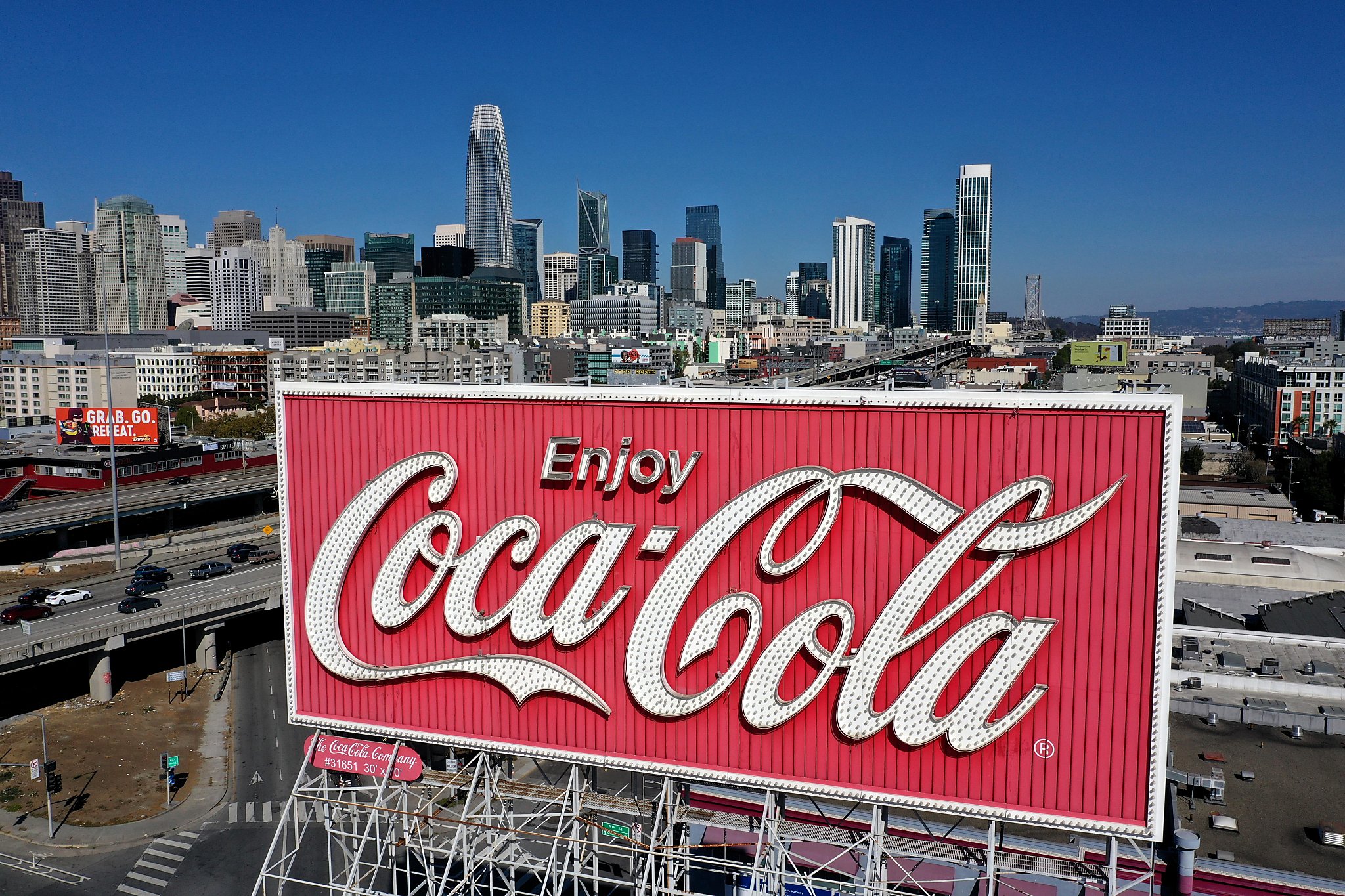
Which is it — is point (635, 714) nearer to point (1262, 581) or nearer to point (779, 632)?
point (779, 632)

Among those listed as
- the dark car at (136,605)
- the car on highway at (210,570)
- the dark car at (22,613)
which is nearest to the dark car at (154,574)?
the car on highway at (210,570)

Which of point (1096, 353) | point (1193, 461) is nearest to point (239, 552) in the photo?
point (1193, 461)

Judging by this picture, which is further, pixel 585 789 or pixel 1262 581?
pixel 1262 581

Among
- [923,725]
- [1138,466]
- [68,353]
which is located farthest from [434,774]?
[68,353]

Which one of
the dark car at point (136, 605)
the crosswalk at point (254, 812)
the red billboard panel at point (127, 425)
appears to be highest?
the red billboard panel at point (127, 425)

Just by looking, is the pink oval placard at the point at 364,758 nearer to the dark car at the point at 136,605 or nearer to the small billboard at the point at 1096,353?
the dark car at the point at 136,605
